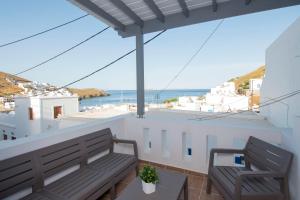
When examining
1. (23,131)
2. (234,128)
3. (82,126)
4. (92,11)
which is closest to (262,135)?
(234,128)

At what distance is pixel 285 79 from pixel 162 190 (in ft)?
14.8

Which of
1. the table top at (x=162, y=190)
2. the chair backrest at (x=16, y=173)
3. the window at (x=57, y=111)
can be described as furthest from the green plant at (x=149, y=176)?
the window at (x=57, y=111)

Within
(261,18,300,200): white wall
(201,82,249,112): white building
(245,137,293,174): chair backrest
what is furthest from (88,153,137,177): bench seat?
(201,82,249,112): white building

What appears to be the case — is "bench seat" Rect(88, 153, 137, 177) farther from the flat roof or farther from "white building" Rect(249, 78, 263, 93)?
"white building" Rect(249, 78, 263, 93)

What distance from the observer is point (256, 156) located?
2.20m

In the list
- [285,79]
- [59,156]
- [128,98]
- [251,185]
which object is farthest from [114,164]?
[128,98]

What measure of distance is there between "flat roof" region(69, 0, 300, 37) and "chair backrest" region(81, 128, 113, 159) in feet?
6.30

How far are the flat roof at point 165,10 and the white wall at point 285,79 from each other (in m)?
1.63

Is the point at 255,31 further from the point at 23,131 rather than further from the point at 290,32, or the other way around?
the point at 23,131

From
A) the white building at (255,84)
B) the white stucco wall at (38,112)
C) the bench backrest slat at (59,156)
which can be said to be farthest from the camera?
the white stucco wall at (38,112)

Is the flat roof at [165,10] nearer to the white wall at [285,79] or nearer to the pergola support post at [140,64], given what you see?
the pergola support post at [140,64]

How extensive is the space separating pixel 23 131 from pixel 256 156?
51.7ft

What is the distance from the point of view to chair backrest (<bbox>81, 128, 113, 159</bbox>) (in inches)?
98.8

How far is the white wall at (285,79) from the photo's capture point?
11.9 ft
